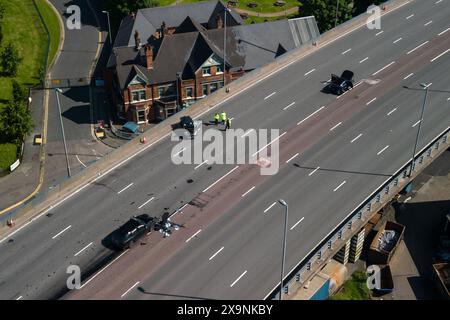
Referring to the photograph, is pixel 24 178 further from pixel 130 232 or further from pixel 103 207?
pixel 130 232

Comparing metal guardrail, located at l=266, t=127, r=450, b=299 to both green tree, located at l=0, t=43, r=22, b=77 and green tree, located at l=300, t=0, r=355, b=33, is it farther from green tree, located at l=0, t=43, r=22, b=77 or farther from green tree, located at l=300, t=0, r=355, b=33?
green tree, located at l=0, t=43, r=22, b=77

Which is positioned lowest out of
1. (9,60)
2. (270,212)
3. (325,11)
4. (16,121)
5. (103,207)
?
(270,212)

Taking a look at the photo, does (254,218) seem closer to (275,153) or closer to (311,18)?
(275,153)

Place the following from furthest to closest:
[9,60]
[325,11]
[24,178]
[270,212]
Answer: [325,11] < [9,60] < [24,178] < [270,212]

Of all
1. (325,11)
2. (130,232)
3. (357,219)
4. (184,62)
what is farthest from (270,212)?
(325,11)

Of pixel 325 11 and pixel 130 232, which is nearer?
pixel 130 232

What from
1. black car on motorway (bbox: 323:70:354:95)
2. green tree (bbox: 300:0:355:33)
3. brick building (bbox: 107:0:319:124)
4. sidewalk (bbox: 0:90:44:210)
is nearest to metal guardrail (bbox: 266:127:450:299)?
black car on motorway (bbox: 323:70:354:95)
